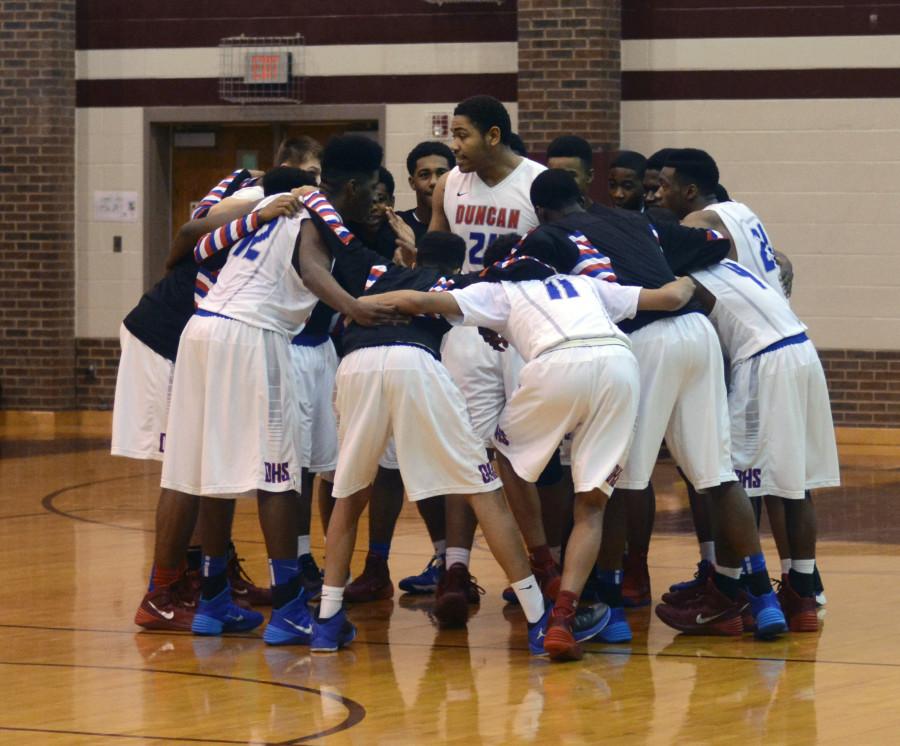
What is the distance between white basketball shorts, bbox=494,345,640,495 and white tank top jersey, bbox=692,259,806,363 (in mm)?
701

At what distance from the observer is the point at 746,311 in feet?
20.5

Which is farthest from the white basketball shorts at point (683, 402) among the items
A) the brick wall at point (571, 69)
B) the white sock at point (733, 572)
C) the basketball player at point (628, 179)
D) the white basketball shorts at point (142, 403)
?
the brick wall at point (571, 69)

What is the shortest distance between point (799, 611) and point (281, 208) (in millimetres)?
2442

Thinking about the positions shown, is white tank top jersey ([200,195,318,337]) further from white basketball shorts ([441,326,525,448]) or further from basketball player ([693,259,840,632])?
basketball player ([693,259,840,632])

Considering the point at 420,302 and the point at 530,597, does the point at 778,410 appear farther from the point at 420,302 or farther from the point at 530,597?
the point at 420,302

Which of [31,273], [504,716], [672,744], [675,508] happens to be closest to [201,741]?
[504,716]

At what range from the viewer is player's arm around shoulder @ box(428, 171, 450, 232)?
267 inches

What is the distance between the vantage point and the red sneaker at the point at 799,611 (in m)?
6.14

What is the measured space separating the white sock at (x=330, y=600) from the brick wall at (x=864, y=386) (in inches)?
313

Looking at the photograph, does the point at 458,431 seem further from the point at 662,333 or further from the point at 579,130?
the point at 579,130

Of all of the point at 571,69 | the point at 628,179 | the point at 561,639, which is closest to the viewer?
the point at 561,639

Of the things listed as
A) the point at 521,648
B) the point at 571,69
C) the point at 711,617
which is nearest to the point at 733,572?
the point at 711,617

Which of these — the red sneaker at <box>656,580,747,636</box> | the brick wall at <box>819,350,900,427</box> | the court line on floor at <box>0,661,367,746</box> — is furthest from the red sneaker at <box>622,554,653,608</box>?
the brick wall at <box>819,350,900,427</box>

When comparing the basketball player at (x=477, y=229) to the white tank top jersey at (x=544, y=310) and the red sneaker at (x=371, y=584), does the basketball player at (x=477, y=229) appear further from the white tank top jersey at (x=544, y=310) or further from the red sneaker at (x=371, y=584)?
the white tank top jersey at (x=544, y=310)
